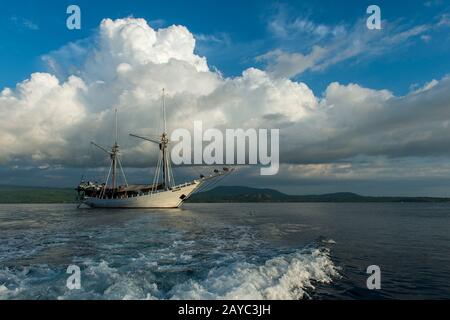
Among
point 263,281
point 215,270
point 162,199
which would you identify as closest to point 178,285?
point 215,270

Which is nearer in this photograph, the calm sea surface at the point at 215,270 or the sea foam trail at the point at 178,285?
the sea foam trail at the point at 178,285

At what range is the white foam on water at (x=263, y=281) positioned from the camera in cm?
1684

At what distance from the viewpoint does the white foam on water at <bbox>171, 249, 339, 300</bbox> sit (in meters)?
16.8

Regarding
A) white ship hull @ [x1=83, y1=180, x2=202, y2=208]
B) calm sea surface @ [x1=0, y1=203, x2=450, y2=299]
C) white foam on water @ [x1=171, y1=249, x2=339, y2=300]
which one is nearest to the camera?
white foam on water @ [x1=171, y1=249, x2=339, y2=300]

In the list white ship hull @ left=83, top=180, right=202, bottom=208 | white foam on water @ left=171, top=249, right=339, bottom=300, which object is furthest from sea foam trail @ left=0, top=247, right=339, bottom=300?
white ship hull @ left=83, top=180, right=202, bottom=208

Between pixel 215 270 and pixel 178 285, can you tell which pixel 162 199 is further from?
pixel 178 285

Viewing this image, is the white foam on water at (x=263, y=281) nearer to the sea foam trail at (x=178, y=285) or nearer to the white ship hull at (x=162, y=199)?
the sea foam trail at (x=178, y=285)

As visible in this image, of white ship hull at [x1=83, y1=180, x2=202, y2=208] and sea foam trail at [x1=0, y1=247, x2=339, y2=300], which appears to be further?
white ship hull at [x1=83, y1=180, x2=202, y2=208]

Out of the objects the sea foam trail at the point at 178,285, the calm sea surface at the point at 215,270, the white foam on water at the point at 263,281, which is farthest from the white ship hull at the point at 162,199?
the white foam on water at the point at 263,281

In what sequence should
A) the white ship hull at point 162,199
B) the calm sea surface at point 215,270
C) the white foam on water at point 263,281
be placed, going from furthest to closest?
the white ship hull at point 162,199
the calm sea surface at point 215,270
the white foam on water at point 263,281

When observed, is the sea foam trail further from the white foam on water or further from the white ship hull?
the white ship hull

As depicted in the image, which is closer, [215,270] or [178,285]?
[178,285]

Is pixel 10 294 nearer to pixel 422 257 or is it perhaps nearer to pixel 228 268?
pixel 228 268

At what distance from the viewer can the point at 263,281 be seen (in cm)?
1955
